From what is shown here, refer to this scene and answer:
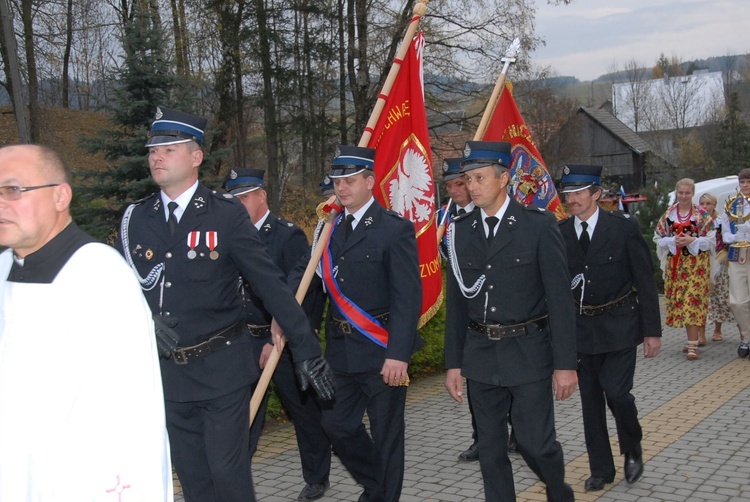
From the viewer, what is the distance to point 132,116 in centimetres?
1247

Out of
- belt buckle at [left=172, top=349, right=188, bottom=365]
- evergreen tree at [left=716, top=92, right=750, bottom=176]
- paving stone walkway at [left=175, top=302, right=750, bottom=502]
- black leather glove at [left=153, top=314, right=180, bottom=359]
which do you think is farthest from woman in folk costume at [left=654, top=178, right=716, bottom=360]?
evergreen tree at [left=716, top=92, right=750, bottom=176]

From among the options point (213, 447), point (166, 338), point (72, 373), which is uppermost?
point (72, 373)

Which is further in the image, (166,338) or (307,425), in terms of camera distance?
(307,425)

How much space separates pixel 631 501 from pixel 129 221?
3677 mm

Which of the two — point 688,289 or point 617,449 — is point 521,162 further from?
point 688,289

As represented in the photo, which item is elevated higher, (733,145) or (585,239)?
(733,145)

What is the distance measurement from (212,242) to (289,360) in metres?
1.98

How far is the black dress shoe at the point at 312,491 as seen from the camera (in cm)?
606

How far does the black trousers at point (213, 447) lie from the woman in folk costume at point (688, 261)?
7.97 metres

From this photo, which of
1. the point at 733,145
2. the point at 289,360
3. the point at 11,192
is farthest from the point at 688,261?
the point at 733,145

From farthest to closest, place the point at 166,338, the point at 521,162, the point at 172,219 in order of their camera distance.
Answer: the point at 521,162
the point at 172,219
the point at 166,338

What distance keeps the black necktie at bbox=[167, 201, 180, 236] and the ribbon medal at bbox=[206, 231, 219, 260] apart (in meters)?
0.19

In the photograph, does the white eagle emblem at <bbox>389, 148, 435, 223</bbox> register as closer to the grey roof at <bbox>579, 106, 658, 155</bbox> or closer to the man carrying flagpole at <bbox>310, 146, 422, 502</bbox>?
the man carrying flagpole at <bbox>310, 146, 422, 502</bbox>

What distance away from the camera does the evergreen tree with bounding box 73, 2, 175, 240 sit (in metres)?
12.2
